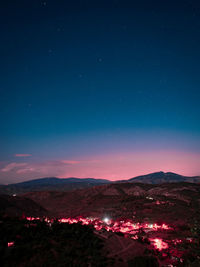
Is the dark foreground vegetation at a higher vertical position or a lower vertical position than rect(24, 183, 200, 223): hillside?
higher

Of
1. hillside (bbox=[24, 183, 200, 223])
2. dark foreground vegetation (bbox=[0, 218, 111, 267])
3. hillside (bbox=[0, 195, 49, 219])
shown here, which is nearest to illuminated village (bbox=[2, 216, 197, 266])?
dark foreground vegetation (bbox=[0, 218, 111, 267])

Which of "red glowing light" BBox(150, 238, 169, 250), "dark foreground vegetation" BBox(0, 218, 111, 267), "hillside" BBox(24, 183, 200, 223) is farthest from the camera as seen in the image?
"hillside" BBox(24, 183, 200, 223)

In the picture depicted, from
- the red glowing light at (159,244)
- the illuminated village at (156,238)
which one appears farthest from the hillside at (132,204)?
the red glowing light at (159,244)

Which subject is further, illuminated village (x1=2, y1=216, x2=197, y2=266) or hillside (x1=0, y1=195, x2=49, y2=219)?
hillside (x1=0, y1=195, x2=49, y2=219)

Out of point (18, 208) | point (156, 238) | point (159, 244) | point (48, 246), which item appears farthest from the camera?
point (18, 208)

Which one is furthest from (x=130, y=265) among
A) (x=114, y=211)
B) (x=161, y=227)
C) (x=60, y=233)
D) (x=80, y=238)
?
(x=114, y=211)

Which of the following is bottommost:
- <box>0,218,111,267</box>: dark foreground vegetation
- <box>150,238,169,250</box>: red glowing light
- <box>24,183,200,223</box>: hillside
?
<box>24,183,200,223</box>: hillside

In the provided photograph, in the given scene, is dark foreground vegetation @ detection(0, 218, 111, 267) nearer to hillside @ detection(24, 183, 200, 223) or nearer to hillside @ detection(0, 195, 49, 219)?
hillside @ detection(24, 183, 200, 223)

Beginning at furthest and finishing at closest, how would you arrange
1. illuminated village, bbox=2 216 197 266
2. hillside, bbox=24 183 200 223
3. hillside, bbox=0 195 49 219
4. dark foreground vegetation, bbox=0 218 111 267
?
hillside, bbox=24 183 200 223
hillside, bbox=0 195 49 219
illuminated village, bbox=2 216 197 266
dark foreground vegetation, bbox=0 218 111 267

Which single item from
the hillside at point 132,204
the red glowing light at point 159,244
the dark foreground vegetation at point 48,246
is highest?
the dark foreground vegetation at point 48,246

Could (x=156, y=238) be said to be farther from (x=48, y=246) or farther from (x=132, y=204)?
(x=132, y=204)

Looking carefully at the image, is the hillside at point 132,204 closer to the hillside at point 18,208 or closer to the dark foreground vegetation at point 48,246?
the hillside at point 18,208

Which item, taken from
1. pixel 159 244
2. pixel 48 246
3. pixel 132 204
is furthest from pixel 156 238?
pixel 132 204
